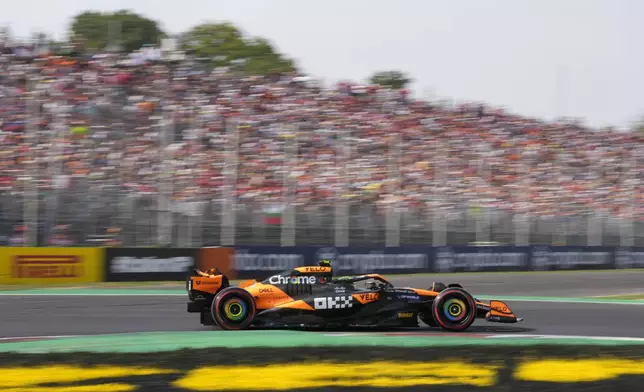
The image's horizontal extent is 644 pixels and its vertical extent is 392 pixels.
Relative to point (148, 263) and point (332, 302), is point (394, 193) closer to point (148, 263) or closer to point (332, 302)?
point (148, 263)

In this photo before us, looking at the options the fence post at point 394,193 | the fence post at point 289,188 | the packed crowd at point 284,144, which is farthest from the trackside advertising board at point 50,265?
the fence post at point 394,193

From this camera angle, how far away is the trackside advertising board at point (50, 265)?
18.3 meters

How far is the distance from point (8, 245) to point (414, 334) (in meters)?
10.8

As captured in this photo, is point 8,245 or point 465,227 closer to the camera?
point 8,245

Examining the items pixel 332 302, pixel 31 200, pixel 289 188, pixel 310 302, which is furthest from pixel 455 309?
pixel 289 188

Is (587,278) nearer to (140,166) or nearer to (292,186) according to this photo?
(292,186)

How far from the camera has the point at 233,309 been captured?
10.7 metres

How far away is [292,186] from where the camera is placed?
22297mm

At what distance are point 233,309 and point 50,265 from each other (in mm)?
9292

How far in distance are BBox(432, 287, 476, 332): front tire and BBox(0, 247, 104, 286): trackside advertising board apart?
10.5m

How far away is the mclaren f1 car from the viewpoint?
10633mm

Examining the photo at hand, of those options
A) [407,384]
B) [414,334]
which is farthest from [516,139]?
[407,384]

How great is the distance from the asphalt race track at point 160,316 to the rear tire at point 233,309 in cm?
A: 78

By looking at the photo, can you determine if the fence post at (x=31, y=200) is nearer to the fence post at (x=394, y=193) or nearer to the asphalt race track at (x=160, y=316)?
the asphalt race track at (x=160, y=316)
